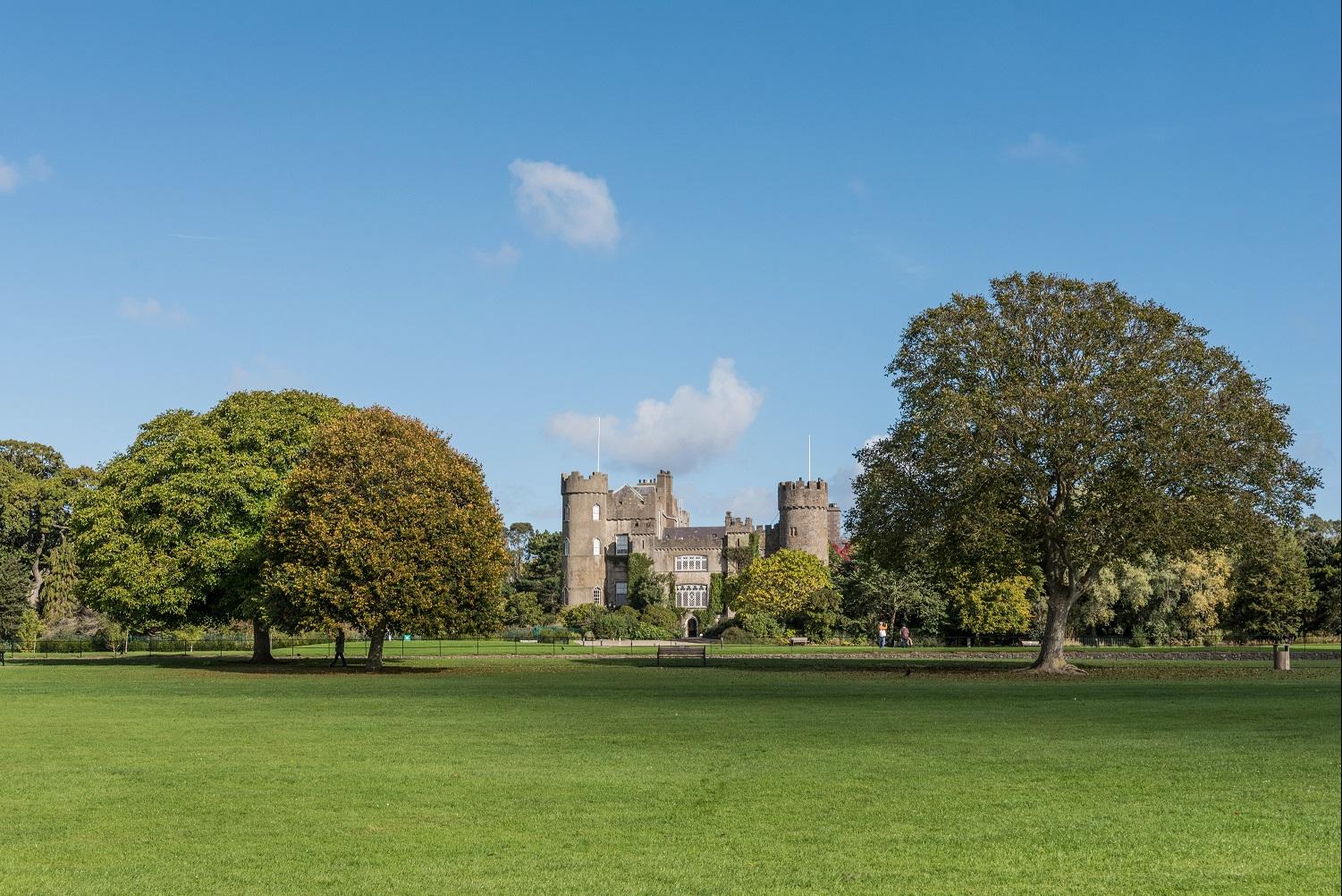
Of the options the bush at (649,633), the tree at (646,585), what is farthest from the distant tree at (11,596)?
the tree at (646,585)

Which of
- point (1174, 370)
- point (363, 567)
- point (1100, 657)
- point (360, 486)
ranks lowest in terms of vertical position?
point (1100, 657)

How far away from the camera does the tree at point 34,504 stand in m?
83.9

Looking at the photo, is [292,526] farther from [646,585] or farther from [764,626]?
[646,585]

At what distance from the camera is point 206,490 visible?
53.3 metres

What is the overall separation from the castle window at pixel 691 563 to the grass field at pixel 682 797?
9381 cm

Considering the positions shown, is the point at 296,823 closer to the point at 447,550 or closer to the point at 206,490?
the point at 447,550

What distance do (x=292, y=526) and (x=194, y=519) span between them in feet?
27.7

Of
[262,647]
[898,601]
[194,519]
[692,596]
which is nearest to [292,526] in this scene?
[194,519]

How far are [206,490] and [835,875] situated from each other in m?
47.0

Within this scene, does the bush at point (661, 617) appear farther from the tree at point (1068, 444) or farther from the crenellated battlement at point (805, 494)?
the tree at point (1068, 444)

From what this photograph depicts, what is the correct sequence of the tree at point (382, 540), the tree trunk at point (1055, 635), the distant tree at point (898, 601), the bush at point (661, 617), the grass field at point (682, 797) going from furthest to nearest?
the bush at point (661, 617), the distant tree at point (898, 601), the tree at point (382, 540), the tree trunk at point (1055, 635), the grass field at point (682, 797)

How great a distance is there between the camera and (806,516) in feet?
396

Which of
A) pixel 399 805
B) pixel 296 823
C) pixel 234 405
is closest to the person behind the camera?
pixel 296 823

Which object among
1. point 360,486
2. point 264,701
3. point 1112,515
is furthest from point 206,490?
point 1112,515
